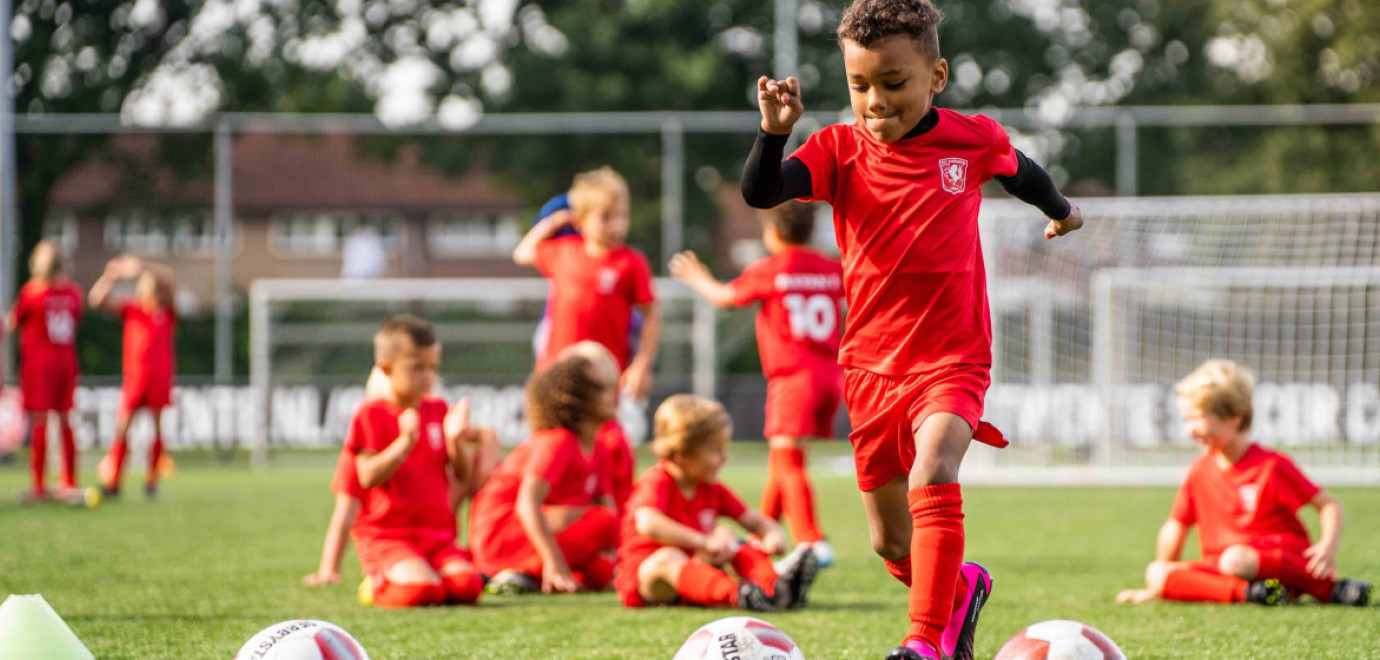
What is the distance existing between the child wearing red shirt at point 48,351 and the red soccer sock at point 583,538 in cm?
606

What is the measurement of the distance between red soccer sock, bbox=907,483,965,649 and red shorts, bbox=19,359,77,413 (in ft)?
28.9

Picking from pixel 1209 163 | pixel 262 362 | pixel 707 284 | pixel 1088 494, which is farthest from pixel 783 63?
pixel 707 284

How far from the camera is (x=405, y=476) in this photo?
16.8 feet

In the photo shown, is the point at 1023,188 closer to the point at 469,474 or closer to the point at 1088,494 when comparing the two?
the point at 469,474

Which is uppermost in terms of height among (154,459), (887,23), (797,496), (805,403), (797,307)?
(887,23)

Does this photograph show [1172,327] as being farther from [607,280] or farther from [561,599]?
[561,599]

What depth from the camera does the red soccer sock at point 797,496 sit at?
6047 mm

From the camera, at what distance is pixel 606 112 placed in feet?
72.2

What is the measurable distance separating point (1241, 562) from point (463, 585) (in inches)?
102

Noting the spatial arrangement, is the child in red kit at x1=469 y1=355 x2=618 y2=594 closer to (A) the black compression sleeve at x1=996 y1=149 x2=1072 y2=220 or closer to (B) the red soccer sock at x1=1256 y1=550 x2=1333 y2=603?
(A) the black compression sleeve at x1=996 y1=149 x2=1072 y2=220

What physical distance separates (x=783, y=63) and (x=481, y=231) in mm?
14667

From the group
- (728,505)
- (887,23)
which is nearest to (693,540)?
(728,505)

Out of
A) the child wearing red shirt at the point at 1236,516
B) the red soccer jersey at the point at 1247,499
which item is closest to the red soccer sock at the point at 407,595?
the child wearing red shirt at the point at 1236,516

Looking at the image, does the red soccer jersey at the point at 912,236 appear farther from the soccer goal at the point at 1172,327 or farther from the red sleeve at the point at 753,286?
the soccer goal at the point at 1172,327
